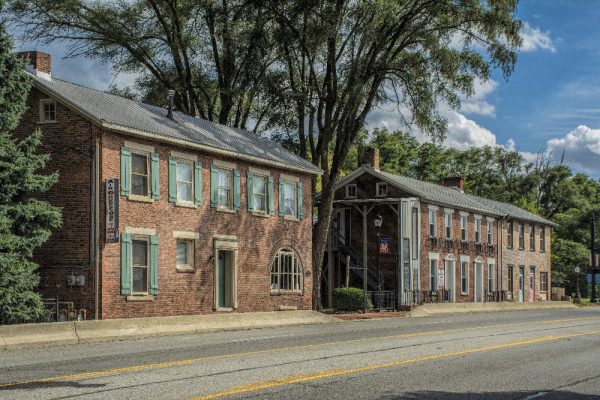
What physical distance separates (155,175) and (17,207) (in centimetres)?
562

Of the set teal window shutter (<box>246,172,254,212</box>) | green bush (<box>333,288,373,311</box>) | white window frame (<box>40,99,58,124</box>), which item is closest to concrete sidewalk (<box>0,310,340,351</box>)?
teal window shutter (<box>246,172,254,212</box>)

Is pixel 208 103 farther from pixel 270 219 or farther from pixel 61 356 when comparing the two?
pixel 61 356

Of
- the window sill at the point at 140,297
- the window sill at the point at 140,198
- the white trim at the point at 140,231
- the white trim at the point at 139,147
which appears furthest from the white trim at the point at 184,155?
the window sill at the point at 140,297

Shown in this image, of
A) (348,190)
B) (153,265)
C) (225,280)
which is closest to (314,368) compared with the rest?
(153,265)

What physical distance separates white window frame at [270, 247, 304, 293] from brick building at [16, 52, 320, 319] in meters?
0.13

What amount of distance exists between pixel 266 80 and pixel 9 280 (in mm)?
22608

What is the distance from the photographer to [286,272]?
36.8 meters

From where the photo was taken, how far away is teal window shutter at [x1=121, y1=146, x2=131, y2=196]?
27.6 meters

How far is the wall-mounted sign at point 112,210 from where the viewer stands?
2639 cm

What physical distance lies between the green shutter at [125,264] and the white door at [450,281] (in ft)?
92.1

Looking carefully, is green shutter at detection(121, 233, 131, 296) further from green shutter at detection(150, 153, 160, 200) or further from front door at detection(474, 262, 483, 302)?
front door at detection(474, 262, 483, 302)

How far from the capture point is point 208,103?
47750mm

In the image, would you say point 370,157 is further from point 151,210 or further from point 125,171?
point 125,171

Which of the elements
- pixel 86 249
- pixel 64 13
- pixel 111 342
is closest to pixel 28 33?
pixel 64 13
